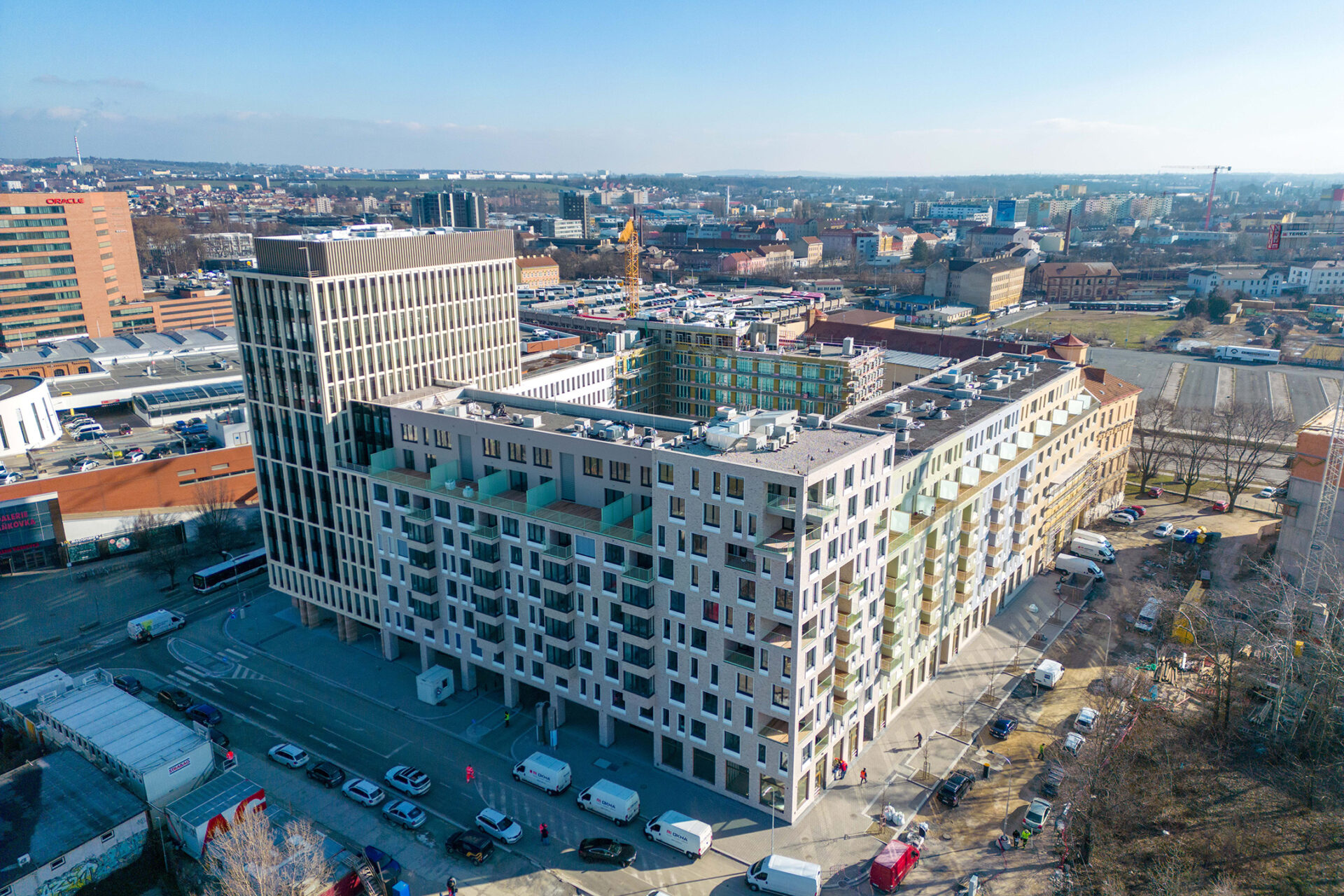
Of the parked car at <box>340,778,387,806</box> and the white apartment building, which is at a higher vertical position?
the white apartment building

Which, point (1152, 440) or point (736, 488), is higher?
point (736, 488)

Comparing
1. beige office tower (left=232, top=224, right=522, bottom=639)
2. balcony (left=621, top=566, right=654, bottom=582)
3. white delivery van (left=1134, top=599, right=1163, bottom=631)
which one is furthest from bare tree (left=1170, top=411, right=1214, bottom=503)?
beige office tower (left=232, top=224, right=522, bottom=639)

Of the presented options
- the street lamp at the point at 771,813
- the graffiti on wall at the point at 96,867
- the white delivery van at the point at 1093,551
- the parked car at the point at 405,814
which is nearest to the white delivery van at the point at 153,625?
the graffiti on wall at the point at 96,867

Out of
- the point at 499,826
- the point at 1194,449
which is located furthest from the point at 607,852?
the point at 1194,449

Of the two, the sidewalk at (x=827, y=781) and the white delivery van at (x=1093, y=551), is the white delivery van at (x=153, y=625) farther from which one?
the white delivery van at (x=1093, y=551)

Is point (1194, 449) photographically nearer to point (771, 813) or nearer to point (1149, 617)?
point (1149, 617)

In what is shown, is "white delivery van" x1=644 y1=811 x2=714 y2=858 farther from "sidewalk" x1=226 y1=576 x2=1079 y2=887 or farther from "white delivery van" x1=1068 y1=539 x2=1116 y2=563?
"white delivery van" x1=1068 y1=539 x2=1116 y2=563

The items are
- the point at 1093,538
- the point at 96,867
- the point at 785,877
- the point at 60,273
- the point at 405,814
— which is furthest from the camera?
the point at 60,273
